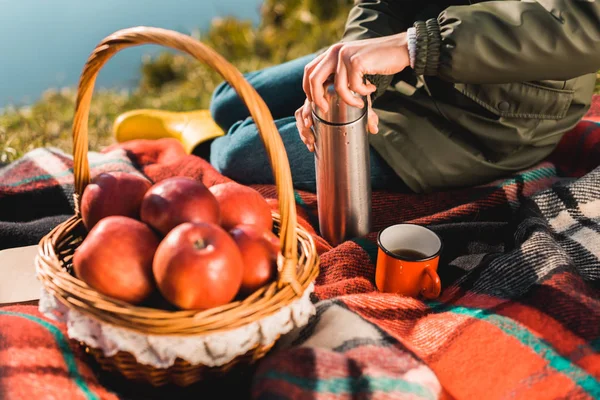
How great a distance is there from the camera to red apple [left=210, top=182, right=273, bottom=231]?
758 mm

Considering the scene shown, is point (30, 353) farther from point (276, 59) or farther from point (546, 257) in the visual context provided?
point (276, 59)

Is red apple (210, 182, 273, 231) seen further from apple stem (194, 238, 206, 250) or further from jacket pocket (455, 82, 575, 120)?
jacket pocket (455, 82, 575, 120)

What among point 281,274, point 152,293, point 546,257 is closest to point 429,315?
point 546,257

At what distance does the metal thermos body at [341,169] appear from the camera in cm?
98

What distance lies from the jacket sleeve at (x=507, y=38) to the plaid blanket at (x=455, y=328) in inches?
12.3

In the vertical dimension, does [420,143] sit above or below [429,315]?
above

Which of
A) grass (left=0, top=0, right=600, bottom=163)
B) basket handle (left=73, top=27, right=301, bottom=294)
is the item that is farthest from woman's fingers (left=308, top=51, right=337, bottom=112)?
grass (left=0, top=0, right=600, bottom=163)

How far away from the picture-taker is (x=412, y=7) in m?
1.32

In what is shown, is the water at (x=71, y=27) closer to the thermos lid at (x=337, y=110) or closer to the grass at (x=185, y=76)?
the grass at (x=185, y=76)

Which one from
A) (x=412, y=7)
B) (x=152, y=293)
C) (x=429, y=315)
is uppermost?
(x=412, y=7)

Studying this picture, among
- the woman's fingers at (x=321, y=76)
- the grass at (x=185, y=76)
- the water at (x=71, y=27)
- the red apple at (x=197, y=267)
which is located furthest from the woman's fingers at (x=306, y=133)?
the water at (x=71, y=27)

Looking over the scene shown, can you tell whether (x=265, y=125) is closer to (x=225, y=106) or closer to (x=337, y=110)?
(x=337, y=110)

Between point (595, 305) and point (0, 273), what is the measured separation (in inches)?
41.0

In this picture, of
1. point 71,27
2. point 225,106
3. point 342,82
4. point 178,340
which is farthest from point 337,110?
point 71,27
